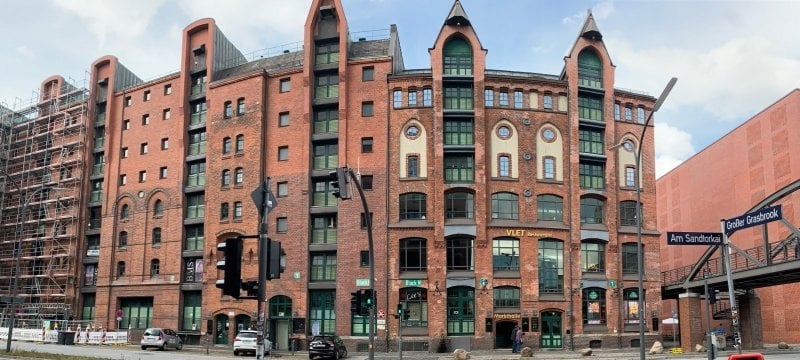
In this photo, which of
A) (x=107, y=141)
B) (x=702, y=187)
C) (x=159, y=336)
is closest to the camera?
(x=159, y=336)

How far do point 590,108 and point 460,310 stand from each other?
17144 mm

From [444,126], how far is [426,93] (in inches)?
103

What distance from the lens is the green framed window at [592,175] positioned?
48344mm

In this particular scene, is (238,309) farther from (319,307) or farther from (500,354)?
(500,354)

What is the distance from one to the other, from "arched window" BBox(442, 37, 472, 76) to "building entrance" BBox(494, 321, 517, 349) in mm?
17050

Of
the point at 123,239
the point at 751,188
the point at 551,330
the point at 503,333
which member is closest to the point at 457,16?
the point at 503,333

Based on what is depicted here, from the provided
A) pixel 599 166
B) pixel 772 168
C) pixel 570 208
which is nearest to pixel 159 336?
pixel 570 208

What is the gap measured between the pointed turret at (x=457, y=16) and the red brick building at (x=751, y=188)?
2526 centimetres

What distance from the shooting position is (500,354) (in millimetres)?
41625

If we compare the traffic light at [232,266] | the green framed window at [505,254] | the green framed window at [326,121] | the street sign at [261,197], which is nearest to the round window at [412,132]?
the green framed window at [326,121]

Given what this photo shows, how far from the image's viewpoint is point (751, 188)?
199 feet

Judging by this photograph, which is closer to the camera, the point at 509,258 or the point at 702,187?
the point at 509,258

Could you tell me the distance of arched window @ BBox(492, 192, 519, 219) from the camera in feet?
153

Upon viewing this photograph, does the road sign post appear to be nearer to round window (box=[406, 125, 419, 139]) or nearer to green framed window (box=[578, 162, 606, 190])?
green framed window (box=[578, 162, 606, 190])
